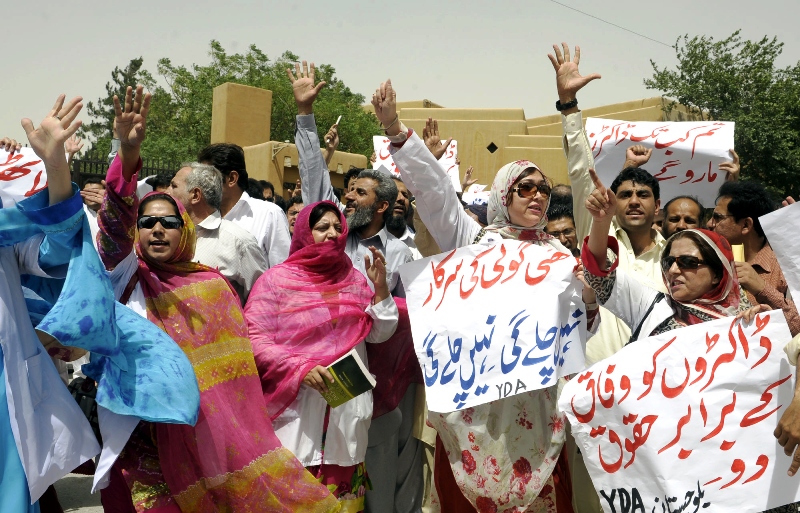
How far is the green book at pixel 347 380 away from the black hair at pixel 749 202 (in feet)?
7.59

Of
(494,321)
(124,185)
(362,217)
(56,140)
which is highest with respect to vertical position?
(56,140)

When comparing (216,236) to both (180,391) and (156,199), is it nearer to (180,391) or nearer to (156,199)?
(156,199)

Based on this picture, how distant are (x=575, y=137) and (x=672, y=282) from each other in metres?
0.96

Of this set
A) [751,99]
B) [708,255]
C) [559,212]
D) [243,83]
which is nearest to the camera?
[708,255]

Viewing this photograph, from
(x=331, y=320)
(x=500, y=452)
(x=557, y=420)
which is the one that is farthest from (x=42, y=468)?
(x=557, y=420)

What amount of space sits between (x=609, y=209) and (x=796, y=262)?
0.74 metres

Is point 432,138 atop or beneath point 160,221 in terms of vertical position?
atop

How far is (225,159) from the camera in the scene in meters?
5.62

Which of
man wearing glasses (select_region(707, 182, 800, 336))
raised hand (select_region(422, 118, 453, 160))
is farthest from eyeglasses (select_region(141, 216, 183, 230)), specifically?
man wearing glasses (select_region(707, 182, 800, 336))

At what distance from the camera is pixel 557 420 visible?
13.3 feet

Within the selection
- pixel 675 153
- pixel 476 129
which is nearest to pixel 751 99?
pixel 476 129

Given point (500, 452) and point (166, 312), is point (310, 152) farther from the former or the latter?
point (500, 452)

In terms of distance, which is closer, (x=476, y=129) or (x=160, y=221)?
(x=160, y=221)

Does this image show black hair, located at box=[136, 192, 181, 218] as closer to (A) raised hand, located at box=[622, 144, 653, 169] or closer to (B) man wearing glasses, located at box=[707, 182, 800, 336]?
(B) man wearing glasses, located at box=[707, 182, 800, 336]
